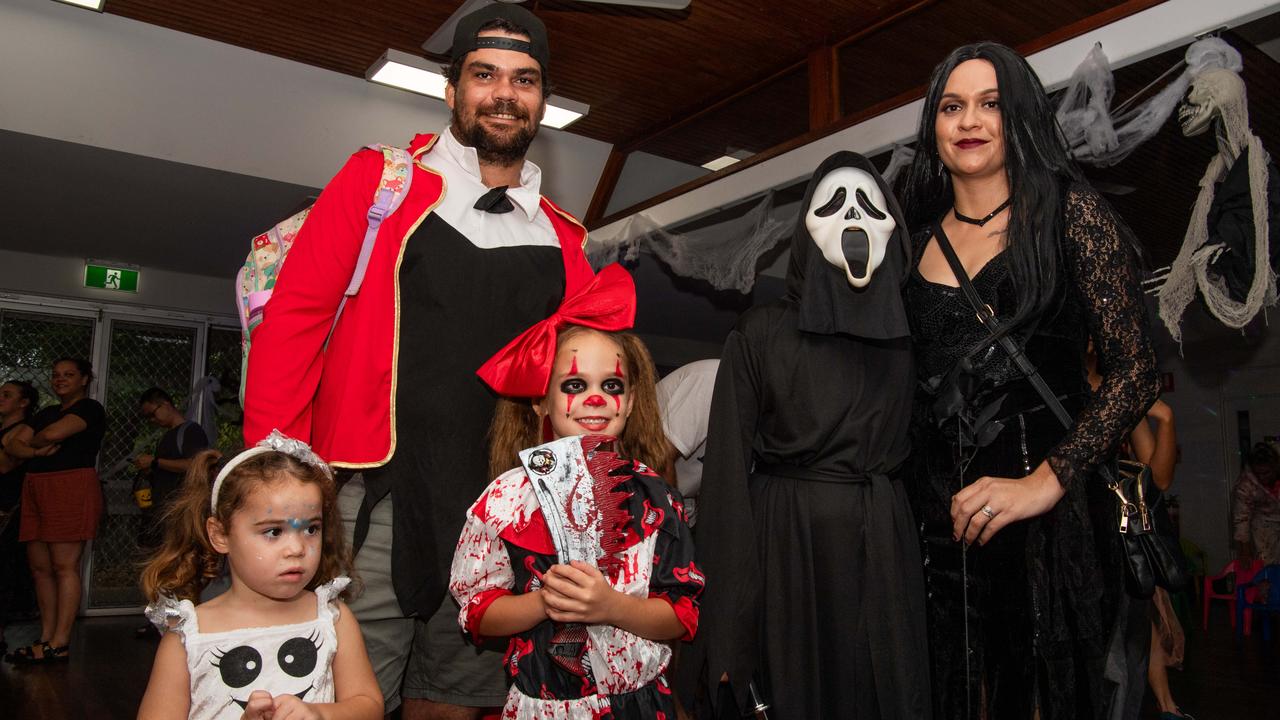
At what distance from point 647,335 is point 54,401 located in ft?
20.8

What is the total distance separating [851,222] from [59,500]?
5.65 meters

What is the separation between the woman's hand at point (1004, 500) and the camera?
1.71 meters

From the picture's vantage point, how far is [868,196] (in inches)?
80.4

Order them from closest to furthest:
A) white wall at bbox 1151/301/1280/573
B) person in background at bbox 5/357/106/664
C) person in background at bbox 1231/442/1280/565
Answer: person in background at bbox 5/357/106/664 → person in background at bbox 1231/442/1280/565 → white wall at bbox 1151/301/1280/573

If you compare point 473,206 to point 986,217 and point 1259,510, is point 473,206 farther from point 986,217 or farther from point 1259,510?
point 1259,510

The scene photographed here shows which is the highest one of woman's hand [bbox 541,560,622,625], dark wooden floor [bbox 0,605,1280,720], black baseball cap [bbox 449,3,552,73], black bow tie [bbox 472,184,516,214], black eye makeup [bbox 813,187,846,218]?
black baseball cap [bbox 449,3,552,73]

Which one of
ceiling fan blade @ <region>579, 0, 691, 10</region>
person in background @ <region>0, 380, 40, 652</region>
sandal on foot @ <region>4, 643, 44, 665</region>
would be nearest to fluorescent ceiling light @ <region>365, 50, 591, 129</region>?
ceiling fan blade @ <region>579, 0, 691, 10</region>

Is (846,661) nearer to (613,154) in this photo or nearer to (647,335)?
(613,154)

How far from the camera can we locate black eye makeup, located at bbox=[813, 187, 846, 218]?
6.72 feet

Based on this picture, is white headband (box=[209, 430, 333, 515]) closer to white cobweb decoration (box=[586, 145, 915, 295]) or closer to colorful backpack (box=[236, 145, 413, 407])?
colorful backpack (box=[236, 145, 413, 407])

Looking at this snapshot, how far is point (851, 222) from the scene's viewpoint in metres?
1.99

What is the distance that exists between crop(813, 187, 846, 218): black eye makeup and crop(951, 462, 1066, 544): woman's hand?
0.65 m

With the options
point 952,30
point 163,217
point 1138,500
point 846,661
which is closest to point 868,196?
point 1138,500

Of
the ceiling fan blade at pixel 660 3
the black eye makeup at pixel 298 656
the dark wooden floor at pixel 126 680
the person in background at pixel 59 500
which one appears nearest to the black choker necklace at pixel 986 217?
the black eye makeup at pixel 298 656
